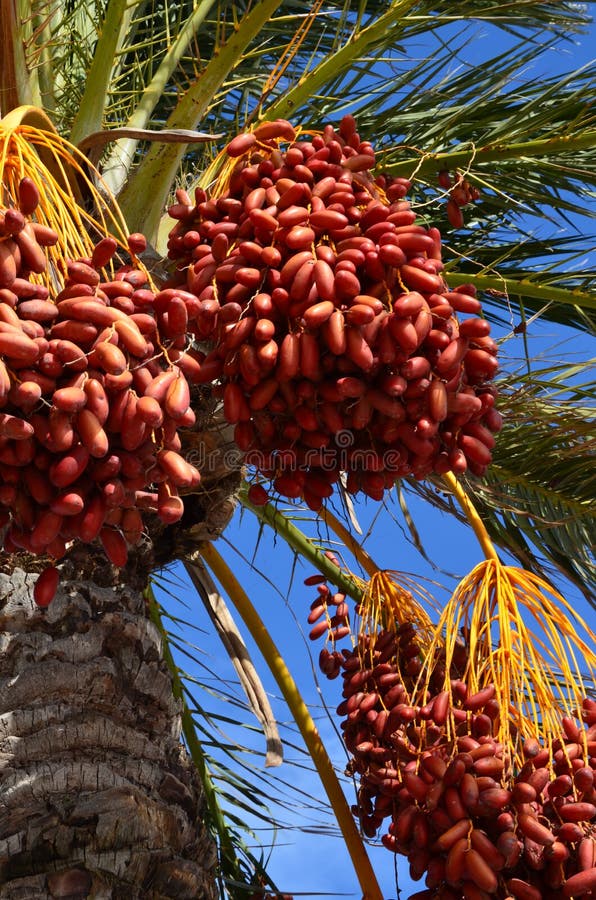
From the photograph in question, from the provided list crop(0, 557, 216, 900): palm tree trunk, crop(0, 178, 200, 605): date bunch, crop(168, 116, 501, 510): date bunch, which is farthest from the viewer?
crop(0, 557, 216, 900): palm tree trunk

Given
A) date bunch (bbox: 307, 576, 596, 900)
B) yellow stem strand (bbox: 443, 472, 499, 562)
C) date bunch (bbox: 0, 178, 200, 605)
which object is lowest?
date bunch (bbox: 307, 576, 596, 900)

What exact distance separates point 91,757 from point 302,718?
3.23 feet

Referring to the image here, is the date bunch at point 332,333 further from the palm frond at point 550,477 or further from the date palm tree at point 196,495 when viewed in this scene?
the palm frond at point 550,477

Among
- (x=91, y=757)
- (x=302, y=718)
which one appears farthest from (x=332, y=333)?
(x=302, y=718)

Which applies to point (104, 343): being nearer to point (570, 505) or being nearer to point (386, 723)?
point (386, 723)

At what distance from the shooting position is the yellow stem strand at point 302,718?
3.07m

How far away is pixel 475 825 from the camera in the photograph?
234cm

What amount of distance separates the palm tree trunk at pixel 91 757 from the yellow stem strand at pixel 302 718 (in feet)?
1.73

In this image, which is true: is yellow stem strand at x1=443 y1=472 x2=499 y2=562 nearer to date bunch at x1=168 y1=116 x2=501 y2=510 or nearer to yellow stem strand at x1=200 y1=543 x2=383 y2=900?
yellow stem strand at x1=200 y1=543 x2=383 y2=900

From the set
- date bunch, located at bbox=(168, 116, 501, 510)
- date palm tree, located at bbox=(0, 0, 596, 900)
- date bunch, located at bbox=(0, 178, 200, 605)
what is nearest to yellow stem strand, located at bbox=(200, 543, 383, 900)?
date palm tree, located at bbox=(0, 0, 596, 900)

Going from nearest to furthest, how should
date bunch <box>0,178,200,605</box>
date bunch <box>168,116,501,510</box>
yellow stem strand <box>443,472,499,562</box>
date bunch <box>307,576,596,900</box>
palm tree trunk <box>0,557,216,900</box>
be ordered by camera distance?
1. date bunch <box>0,178,200,605</box>
2. date bunch <box>168,116,501,510</box>
3. date bunch <box>307,576,596,900</box>
4. palm tree trunk <box>0,557,216,900</box>
5. yellow stem strand <box>443,472,499,562</box>

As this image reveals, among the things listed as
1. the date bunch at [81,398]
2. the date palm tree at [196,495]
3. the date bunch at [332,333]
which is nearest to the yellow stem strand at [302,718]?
the date palm tree at [196,495]

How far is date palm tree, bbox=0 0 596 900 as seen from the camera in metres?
2.47

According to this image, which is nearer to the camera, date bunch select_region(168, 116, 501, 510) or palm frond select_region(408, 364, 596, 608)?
date bunch select_region(168, 116, 501, 510)
